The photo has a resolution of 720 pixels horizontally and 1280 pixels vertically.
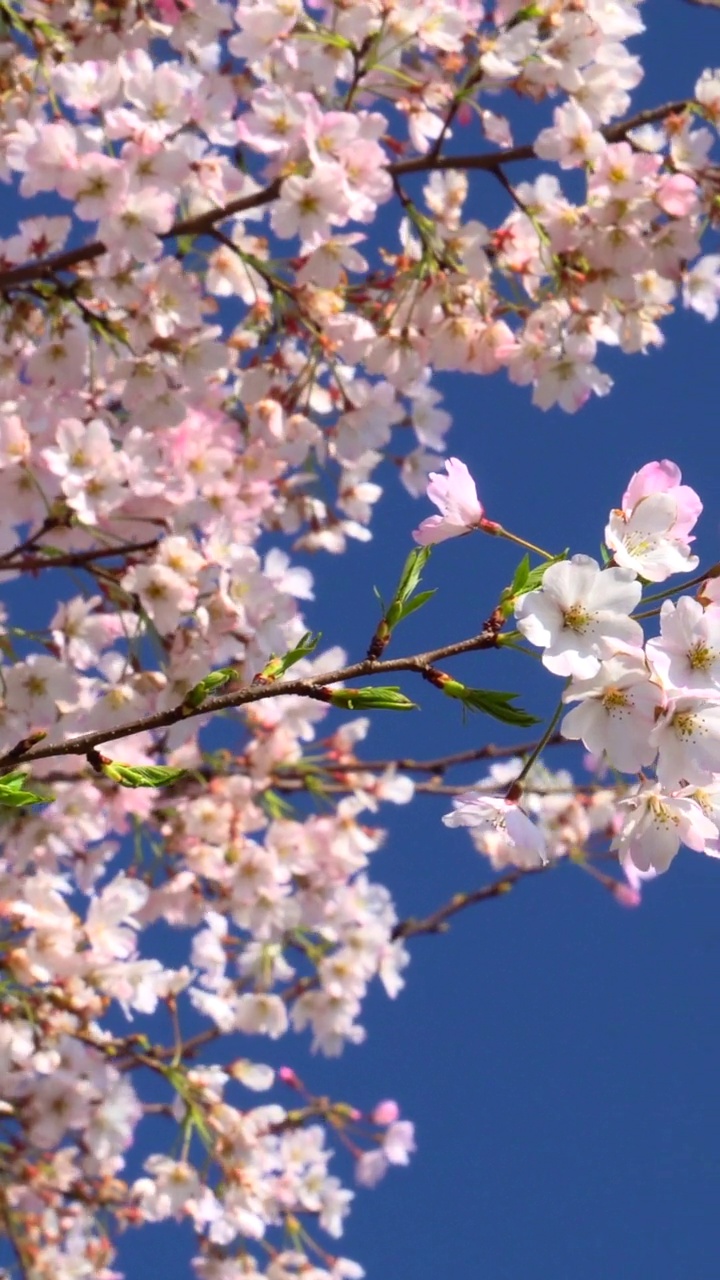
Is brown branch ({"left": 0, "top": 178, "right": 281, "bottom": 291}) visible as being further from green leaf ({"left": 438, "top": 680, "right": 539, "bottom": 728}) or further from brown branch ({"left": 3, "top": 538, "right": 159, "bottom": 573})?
green leaf ({"left": 438, "top": 680, "right": 539, "bottom": 728})

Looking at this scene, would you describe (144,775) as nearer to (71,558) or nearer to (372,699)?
(372,699)

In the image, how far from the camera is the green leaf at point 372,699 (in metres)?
1.45

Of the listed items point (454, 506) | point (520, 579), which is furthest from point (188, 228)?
point (520, 579)

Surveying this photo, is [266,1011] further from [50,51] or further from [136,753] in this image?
[50,51]

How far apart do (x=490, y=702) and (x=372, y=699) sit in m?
0.15

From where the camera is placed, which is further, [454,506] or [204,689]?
[454,506]

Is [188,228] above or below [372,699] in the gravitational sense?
below

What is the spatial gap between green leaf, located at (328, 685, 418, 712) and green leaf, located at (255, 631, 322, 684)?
0.06 metres

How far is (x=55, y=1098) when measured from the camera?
512cm

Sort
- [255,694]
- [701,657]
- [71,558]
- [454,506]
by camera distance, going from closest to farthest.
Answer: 1. [255,694]
2. [701,657]
3. [454,506]
4. [71,558]

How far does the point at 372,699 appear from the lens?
1.46m

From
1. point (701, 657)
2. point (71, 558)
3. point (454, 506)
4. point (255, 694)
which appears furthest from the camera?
point (71, 558)

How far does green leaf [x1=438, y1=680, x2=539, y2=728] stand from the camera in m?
1.50

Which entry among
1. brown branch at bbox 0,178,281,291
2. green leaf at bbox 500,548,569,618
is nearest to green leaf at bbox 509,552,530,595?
green leaf at bbox 500,548,569,618
